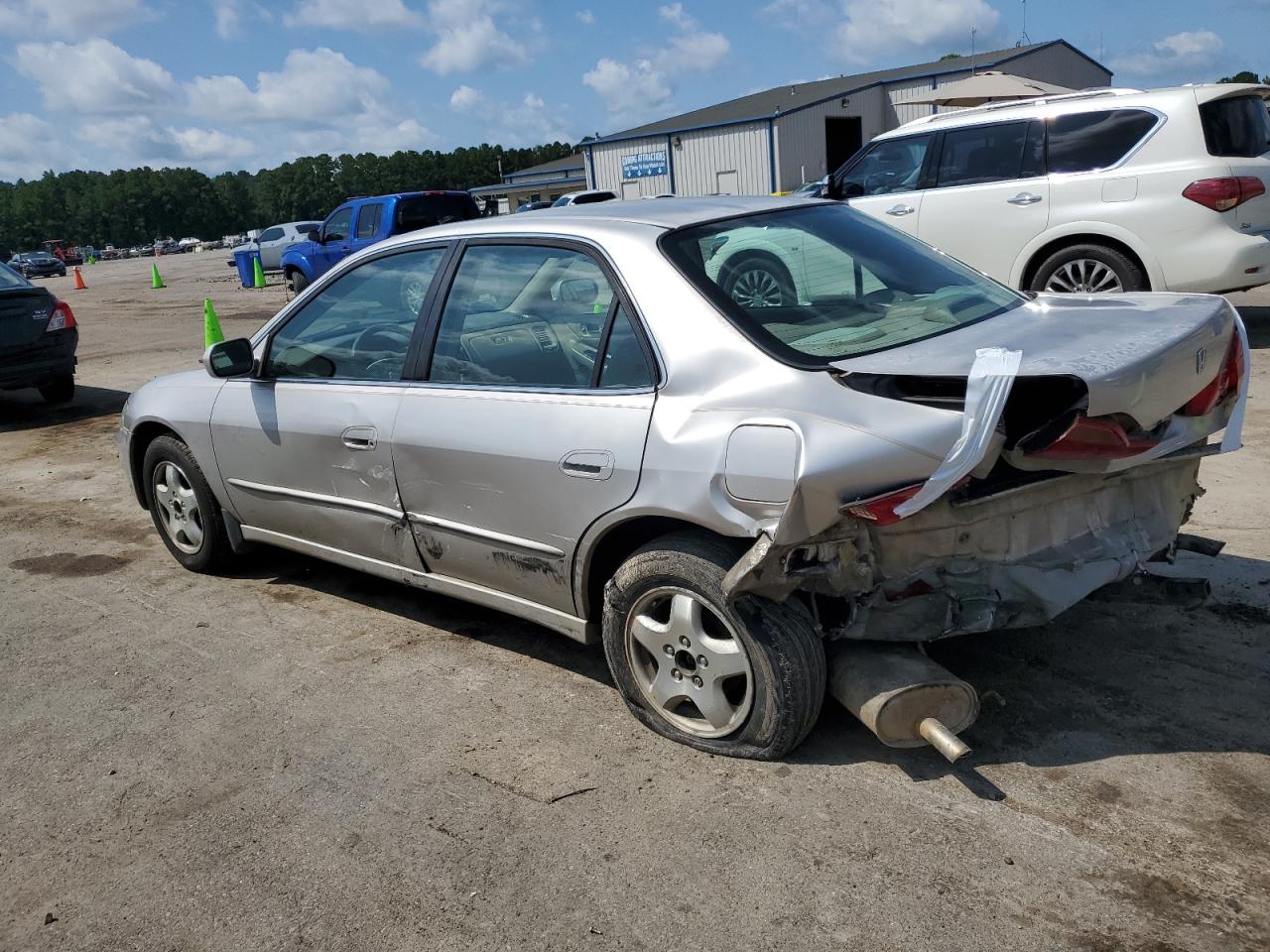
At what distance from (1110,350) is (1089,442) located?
313 millimetres

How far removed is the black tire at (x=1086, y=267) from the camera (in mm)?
8477

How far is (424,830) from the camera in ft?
10.1

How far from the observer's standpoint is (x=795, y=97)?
40.0m

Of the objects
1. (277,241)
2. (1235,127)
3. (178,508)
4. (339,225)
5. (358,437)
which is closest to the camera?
(358,437)

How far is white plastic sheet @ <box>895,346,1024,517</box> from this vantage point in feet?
8.95

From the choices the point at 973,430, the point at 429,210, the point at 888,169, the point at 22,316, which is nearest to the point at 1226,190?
the point at 888,169

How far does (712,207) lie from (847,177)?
6.99 metres

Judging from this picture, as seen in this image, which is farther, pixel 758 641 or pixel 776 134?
pixel 776 134

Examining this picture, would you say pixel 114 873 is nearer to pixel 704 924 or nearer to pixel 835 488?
pixel 704 924

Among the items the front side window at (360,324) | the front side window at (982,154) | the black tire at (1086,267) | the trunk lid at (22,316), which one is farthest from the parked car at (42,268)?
the front side window at (360,324)

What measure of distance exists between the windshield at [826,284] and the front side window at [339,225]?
16.1 m

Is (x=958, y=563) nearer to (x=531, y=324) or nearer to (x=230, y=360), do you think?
(x=531, y=324)

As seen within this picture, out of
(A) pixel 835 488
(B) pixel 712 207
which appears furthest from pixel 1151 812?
(B) pixel 712 207

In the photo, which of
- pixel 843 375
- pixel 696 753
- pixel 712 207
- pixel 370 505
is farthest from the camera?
pixel 370 505
